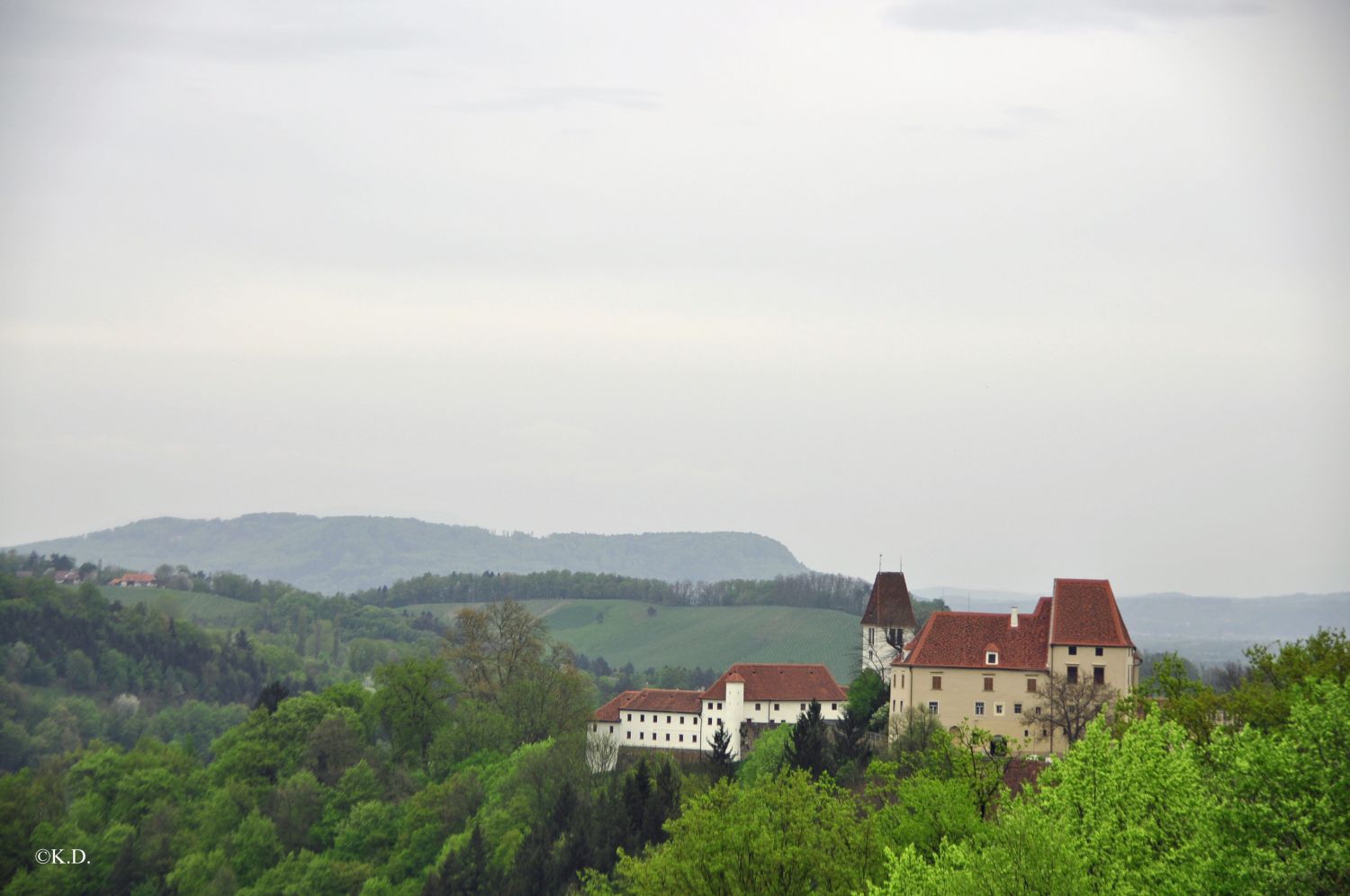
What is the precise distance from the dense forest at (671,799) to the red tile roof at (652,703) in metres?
3.83

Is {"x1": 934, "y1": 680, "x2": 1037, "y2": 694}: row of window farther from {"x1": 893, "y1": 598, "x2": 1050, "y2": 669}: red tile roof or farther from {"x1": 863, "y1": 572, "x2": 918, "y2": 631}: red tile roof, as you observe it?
{"x1": 863, "y1": 572, "x2": 918, "y2": 631}: red tile roof

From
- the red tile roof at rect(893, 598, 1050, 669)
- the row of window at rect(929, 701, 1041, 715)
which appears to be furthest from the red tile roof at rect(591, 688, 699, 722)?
the row of window at rect(929, 701, 1041, 715)

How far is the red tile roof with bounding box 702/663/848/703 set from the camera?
116562mm

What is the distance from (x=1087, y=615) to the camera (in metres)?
88.2

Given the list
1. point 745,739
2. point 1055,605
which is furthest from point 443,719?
point 1055,605

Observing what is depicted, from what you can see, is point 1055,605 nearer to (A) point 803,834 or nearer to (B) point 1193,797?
(A) point 803,834

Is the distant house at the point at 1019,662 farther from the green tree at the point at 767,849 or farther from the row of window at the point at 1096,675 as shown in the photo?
the green tree at the point at 767,849

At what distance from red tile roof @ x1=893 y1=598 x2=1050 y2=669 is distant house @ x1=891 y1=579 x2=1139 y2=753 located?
1.9 inches

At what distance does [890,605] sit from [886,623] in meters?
1.38

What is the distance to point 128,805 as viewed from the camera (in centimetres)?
11406

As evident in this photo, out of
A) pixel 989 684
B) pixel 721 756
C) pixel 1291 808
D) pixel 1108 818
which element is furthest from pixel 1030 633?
pixel 1291 808

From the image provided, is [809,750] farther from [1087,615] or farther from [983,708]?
[1087,615]

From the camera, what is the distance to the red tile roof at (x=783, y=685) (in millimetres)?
116562

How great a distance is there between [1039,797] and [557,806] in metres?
49.2
